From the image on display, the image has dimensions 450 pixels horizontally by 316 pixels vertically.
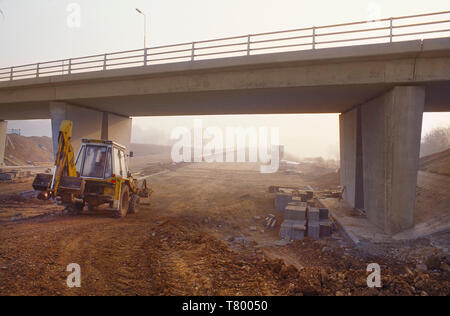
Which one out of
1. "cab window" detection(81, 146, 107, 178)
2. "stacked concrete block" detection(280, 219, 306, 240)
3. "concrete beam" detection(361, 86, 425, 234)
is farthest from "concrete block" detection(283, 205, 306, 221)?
"cab window" detection(81, 146, 107, 178)

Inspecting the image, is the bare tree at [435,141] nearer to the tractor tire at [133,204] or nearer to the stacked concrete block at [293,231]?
the stacked concrete block at [293,231]

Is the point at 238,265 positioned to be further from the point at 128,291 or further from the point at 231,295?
the point at 128,291

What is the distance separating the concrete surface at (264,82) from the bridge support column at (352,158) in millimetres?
963

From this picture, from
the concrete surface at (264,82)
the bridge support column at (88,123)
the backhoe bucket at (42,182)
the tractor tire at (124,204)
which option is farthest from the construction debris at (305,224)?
the bridge support column at (88,123)

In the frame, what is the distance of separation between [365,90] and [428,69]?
209 cm

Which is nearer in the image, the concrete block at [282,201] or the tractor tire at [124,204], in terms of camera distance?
the tractor tire at [124,204]

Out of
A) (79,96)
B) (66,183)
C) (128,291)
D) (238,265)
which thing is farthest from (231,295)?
(79,96)

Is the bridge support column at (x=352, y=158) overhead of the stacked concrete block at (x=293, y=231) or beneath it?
overhead

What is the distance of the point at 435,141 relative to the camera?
2271 inches

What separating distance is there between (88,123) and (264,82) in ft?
41.3

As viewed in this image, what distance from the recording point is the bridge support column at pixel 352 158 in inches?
525

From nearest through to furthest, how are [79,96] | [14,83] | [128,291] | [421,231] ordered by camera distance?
[128,291]
[421,231]
[79,96]
[14,83]

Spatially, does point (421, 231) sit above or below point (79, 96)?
below

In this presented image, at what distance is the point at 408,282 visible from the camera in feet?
18.1
